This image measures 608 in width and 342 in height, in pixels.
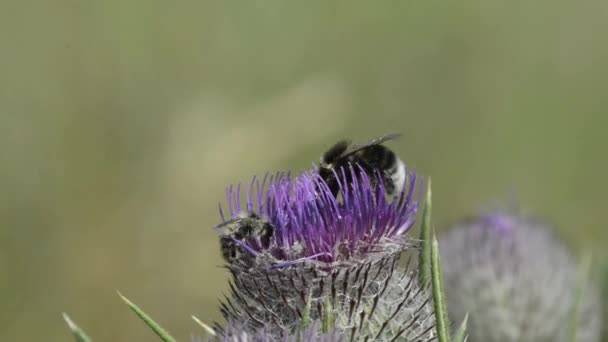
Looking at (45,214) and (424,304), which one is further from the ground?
(45,214)

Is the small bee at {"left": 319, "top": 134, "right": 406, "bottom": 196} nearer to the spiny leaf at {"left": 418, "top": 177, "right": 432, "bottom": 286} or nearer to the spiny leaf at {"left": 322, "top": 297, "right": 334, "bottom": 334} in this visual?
the spiny leaf at {"left": 418, "top": 177, "right": 432, "bottom": 286}

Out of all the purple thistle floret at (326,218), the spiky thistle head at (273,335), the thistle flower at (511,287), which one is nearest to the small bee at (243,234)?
the purple thistle floret at (326,218)

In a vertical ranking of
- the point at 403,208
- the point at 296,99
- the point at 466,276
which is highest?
the point at 296,99

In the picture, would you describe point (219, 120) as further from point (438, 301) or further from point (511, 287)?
point (438, 301)

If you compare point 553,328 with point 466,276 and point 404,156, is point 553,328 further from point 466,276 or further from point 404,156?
point 404,156

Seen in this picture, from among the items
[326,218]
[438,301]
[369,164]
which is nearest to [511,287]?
[369,164]

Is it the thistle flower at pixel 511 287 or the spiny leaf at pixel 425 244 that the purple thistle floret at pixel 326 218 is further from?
the thistle flower at pixel 511 287

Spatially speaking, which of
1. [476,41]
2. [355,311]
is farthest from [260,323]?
[476,41]
